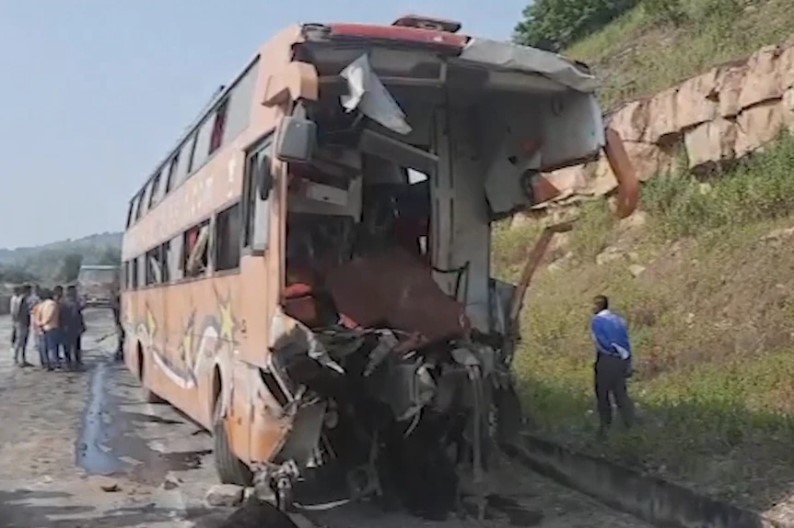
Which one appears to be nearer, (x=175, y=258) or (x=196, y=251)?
(x=196, y=251)

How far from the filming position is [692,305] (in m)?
14.6

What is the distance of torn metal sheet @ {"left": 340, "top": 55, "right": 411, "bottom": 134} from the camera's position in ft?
22.6

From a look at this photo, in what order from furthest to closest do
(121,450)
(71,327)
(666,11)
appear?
(666,11) → (71,327) → (121,450)

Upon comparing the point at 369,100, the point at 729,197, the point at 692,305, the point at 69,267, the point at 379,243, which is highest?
the point at 69,267

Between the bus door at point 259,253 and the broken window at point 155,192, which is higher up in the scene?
the broken window at point 155,192

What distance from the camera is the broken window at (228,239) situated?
8992 mm

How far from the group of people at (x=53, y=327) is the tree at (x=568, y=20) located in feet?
56.4

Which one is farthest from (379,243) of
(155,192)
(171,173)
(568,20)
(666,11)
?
(568,20)

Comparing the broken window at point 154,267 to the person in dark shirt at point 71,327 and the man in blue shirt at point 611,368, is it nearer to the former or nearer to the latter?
the person in dark shirt at point 71,327

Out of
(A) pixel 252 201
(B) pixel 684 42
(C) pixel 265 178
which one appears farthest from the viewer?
(B) pixel 684 42

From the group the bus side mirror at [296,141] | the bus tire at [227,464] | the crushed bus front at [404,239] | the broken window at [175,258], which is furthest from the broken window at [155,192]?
the bus side mirror at [296,141]

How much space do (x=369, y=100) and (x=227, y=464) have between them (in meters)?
3.85

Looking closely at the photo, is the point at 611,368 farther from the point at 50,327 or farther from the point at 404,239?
the point at 50,327

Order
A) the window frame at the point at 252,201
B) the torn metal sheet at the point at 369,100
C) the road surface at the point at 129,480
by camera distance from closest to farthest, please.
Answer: the torn metal sheet at the point at 369,100 → the window frame at the point at 252,201 → the road surface at the point at 129,480
